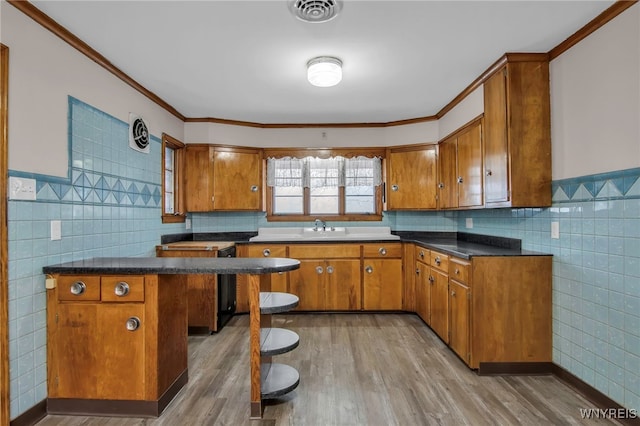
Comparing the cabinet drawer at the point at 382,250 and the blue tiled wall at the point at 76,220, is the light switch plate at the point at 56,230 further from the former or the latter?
the cabinet drawer at the point at 382,250

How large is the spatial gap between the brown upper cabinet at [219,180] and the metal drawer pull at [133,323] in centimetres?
220

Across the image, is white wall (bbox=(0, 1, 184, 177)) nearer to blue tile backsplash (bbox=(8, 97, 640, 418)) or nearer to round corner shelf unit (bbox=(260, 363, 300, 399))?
blue tile backsplash (bbox=(8, 97, 640, 418))

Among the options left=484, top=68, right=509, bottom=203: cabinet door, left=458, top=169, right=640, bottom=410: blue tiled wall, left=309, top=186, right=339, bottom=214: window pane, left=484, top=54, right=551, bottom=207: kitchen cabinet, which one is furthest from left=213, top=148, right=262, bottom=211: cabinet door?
left=458, top=169, right=640, bottom=410: blue tiled wall

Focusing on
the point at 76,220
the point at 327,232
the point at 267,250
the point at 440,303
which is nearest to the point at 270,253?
the point at 267,250

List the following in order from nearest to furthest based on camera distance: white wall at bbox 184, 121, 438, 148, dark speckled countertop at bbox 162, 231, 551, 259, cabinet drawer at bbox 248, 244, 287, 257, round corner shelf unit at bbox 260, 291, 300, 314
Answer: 1. round corner shelf unit at bbox 260, 291, 300, 314
2. dark speckled countertop at bbox 162, 231, 551, 259
3. cabinet drawer at bbox 248, 244, 287, 257
4. white wall at bbox 184, 121, 438, 148

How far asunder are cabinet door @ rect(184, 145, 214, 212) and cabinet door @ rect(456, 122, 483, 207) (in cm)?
277

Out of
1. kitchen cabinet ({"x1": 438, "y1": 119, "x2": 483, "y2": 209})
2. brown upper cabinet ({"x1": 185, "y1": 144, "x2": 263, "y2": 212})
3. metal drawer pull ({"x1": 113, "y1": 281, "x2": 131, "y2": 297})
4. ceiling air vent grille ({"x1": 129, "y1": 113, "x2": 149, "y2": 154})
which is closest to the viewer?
metal drawer pull ({"x1": 113, "y1": 281, "x2": 131, "y2": 297})

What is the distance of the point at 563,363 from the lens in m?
2.36

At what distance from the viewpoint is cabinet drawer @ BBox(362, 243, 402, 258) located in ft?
12.8

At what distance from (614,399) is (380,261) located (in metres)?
2.26

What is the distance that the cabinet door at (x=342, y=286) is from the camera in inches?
154

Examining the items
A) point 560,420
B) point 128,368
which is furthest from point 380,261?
point 128,368

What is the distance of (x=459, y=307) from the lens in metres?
2.70

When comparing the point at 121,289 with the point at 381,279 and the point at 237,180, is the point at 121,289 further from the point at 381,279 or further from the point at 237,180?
the point at 381,279
